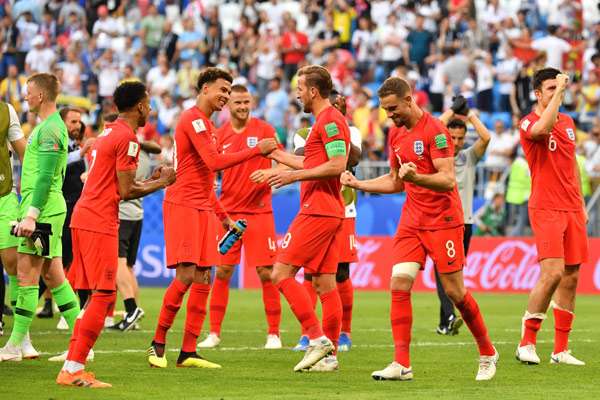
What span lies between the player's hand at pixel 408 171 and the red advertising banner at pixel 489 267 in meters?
13.9

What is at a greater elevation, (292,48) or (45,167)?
(292,48)

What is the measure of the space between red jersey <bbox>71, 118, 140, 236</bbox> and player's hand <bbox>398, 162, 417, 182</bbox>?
2193 millimetres

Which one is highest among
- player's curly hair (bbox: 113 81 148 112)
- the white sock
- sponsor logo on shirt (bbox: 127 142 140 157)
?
player's curly hair (bbox: 113 81 148 112)

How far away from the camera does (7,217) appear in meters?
12.4

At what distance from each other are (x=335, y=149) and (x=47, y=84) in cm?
276

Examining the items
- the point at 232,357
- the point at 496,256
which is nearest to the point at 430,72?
the point at 496,256

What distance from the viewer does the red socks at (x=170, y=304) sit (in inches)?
463

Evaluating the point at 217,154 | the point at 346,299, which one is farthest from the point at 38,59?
the point at 217,154

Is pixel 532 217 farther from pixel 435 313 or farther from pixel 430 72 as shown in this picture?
pixel 430 72

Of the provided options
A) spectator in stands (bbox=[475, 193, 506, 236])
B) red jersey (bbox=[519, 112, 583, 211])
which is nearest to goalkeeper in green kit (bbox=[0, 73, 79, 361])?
red jersey (bbox=[519, 112, 583, 211])

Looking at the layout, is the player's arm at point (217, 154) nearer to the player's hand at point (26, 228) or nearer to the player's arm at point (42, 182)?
the player's arm at point (42, 182)

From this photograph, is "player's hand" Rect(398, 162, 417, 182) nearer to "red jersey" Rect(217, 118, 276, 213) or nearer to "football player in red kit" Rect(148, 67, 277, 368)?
"football player in red kit" Rect(148, 67, 277, 368)

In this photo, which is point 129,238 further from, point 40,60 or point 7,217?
point 40,60

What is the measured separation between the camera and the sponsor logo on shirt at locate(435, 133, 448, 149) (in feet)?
35.0
